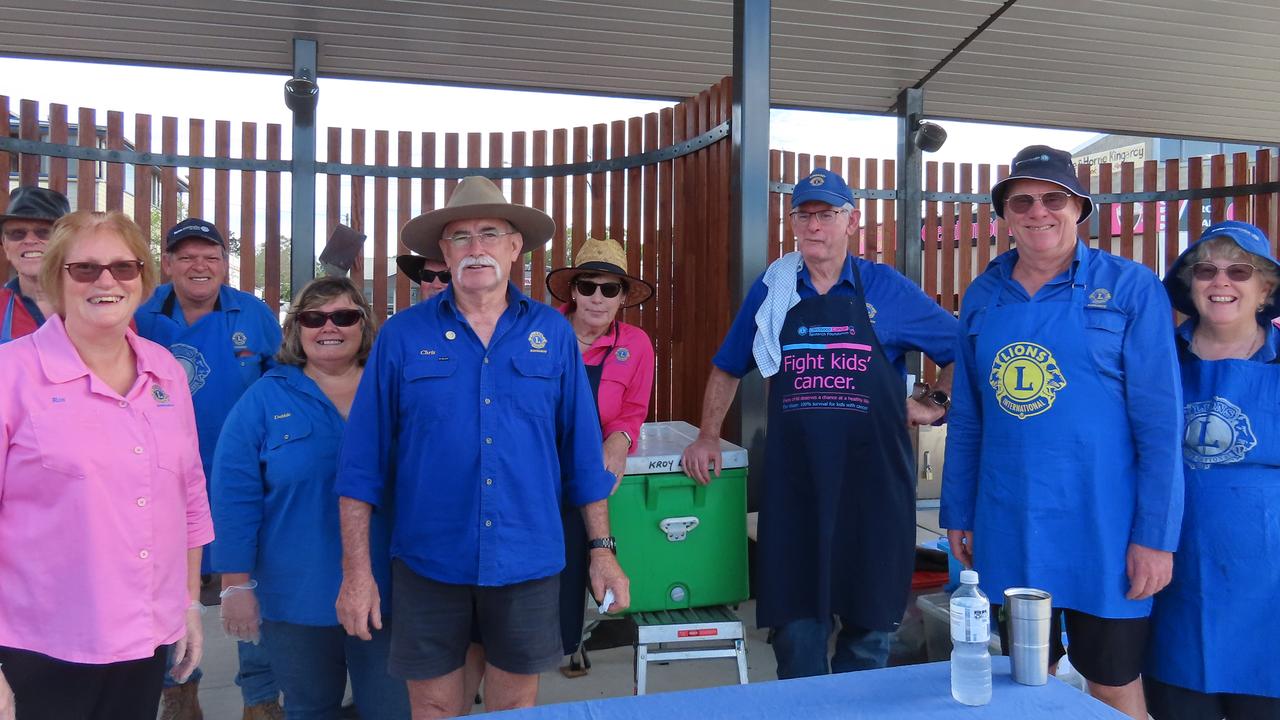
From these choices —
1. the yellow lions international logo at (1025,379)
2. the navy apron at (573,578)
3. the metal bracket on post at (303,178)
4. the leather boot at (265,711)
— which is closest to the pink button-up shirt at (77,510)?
the leather boot at (265,711)

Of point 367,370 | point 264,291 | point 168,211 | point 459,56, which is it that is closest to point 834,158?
point 459,56

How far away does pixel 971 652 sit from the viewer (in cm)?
162

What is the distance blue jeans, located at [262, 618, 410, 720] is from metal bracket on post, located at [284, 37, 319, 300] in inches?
134

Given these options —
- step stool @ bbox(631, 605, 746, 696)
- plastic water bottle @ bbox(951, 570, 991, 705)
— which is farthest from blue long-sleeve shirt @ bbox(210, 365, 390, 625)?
plastic water bottle @ bbox(951, 570, 991, 705)

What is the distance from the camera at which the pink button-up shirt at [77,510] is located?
5.70 feet

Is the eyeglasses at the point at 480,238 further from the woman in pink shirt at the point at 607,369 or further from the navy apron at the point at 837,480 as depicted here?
the navy apron at the point at 837,480

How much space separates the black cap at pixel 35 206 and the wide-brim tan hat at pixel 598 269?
1949 millimetres

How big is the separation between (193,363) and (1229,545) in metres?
3.47

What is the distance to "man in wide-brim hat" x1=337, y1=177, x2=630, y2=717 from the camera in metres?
2.16

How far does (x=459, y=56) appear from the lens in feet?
20.0

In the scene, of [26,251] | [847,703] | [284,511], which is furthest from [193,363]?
[847,703]

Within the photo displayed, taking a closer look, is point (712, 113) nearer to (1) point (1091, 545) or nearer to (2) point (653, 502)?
Result: (2) point (653, 502)

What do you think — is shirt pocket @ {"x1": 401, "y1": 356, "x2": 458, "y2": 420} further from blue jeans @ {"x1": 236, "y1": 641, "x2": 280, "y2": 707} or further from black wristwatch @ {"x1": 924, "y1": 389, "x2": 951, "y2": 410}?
black wristwatch @ {"x1": 924, "y1": 389, "x2": 951, "y2": 410}

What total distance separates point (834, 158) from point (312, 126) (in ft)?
13.4
